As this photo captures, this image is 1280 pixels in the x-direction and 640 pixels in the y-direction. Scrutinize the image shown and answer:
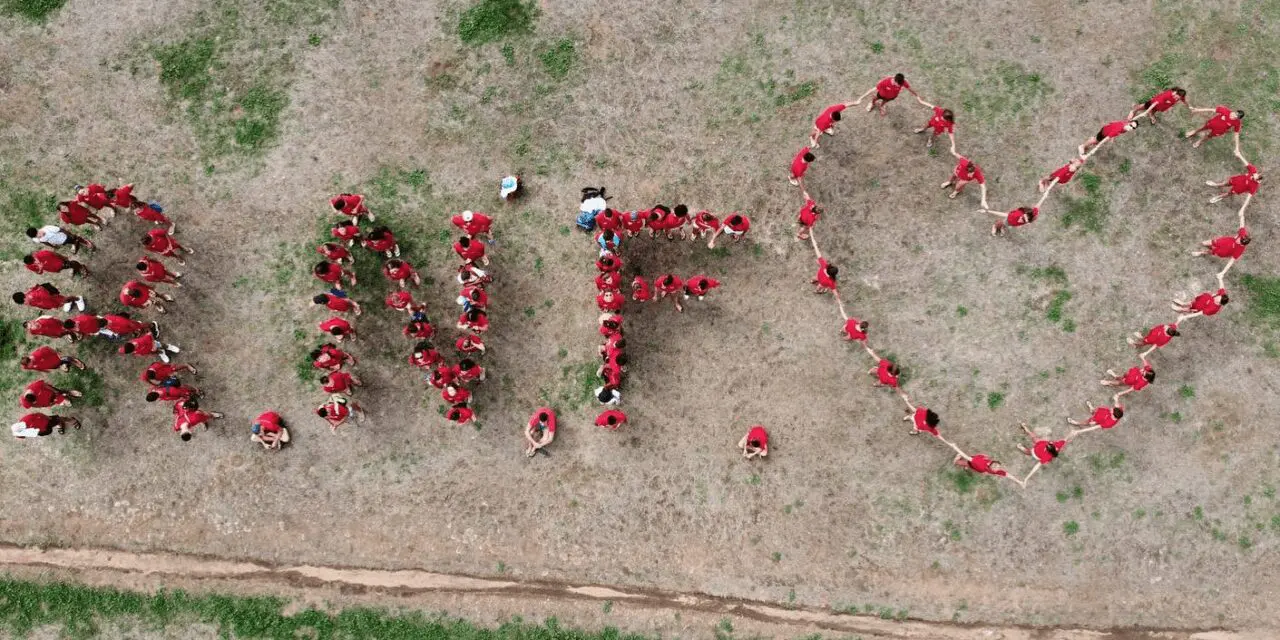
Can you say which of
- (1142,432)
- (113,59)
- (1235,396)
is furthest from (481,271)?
(1235,396)

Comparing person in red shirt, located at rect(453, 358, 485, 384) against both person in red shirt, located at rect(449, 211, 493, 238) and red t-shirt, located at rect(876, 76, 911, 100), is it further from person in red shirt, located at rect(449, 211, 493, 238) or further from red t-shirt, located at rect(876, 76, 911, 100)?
red t-shirt, located at rect(876, 76, 911, 100)

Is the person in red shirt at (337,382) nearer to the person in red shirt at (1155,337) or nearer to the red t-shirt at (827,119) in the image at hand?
the red t-shirt at (827,119)

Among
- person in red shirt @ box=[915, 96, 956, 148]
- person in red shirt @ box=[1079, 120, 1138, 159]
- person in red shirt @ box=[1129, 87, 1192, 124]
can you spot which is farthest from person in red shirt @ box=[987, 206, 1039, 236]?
person in red shirt @ box=[1129, 87, 1192, 124]

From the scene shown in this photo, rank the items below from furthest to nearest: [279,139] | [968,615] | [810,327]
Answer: [279,139] → [810,327] → [968,615]

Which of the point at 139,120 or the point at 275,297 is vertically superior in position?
the point at 139,120

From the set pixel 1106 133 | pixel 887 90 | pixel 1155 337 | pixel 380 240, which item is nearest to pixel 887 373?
pixel 1155 337

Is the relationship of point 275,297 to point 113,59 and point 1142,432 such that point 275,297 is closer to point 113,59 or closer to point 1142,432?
point 113,59
